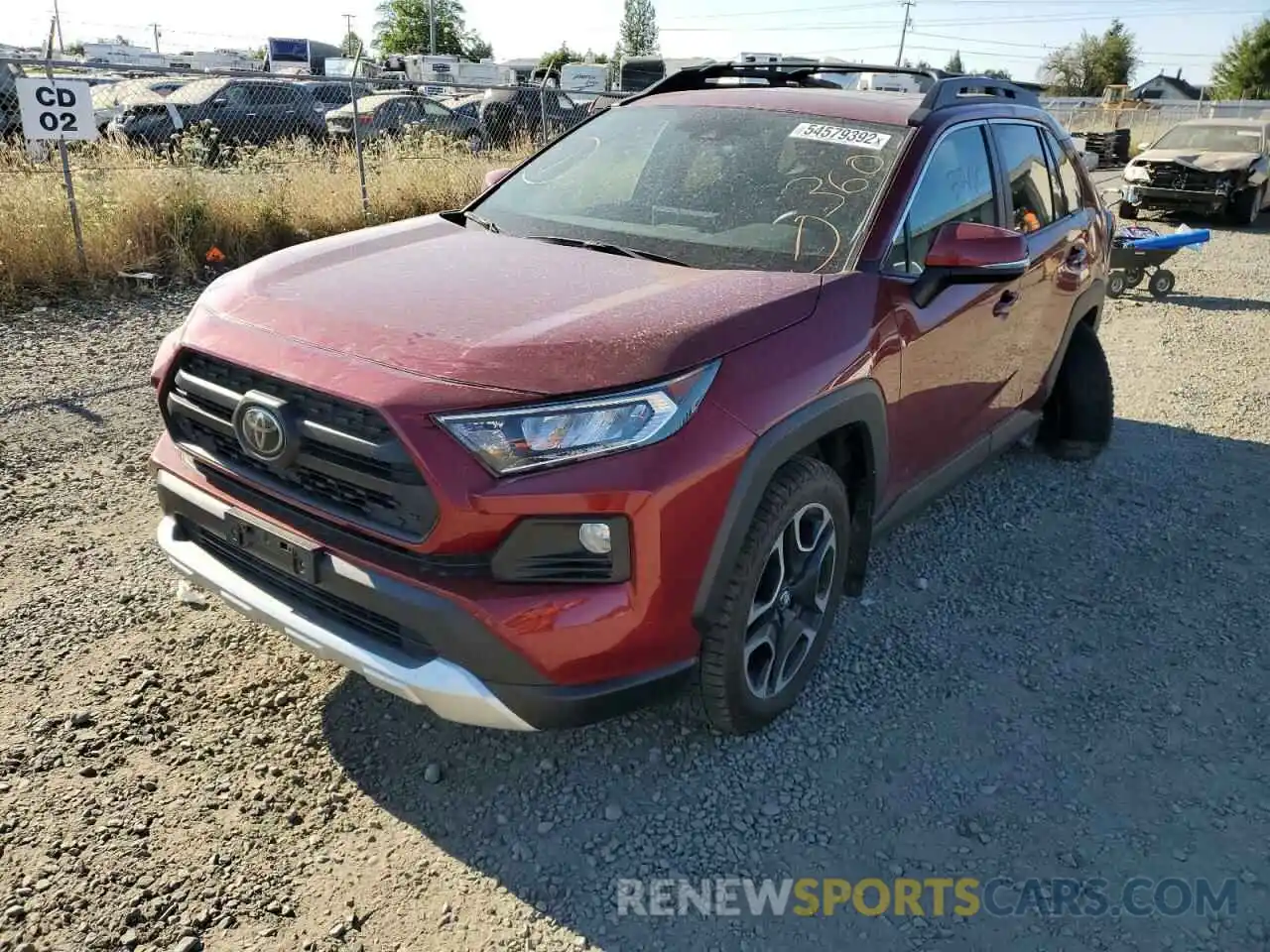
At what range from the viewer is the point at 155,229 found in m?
8.28

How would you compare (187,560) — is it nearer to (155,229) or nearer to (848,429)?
(848,429)

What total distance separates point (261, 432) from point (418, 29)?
250 feet

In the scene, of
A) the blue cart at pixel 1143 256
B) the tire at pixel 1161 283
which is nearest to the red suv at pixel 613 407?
the blue cart at pixel 1143 256

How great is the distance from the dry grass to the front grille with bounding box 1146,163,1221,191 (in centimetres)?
1046

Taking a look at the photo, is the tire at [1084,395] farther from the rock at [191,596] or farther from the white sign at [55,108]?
the white sign at [55,108]

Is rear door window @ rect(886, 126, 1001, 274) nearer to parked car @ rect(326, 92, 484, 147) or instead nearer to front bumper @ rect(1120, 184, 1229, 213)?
front bumper @ rect(1120, 184, 1229, 213)

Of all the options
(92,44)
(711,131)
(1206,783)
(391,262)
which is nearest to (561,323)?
(391,262)

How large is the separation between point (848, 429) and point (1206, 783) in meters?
1.46

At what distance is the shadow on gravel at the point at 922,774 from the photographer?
7.61 ft

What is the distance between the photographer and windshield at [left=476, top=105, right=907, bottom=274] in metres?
3.02

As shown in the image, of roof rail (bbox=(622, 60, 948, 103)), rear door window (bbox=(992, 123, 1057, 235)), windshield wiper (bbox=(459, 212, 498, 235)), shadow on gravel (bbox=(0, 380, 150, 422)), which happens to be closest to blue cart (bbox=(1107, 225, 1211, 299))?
rear door window (bbox=(992, 123, 1057, 235))

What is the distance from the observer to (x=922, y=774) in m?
2.75

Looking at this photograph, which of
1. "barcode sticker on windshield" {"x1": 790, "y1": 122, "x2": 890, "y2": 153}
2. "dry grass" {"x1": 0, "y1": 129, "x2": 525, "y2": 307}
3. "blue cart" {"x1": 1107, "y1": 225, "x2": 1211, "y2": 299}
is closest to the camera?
"barcode sticker on windshield" {"x1": 790, "y1": 122, "x2": 890, "y2": 153}

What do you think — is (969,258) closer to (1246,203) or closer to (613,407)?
(613,407)
